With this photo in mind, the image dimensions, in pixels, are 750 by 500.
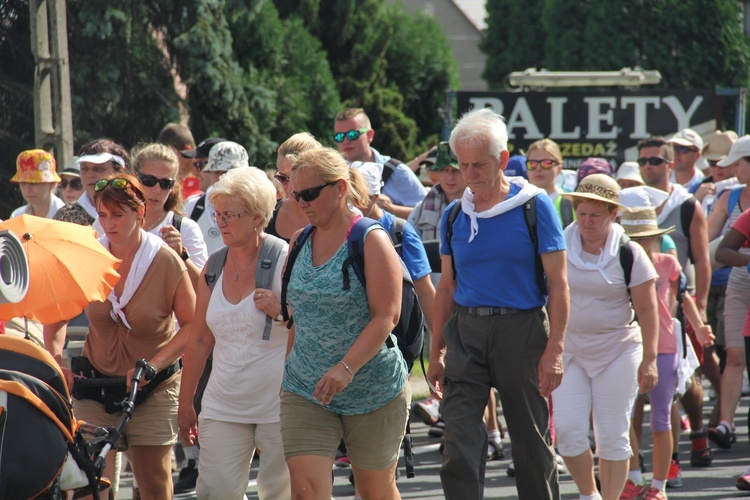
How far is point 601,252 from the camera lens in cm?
616

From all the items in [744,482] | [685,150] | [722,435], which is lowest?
[722,435]

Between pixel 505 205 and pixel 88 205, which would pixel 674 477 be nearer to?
pixel 505 205

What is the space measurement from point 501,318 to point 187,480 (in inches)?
119

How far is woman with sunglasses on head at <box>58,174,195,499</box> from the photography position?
539cm

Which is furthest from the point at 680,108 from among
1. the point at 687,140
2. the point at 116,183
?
the point at 116,183

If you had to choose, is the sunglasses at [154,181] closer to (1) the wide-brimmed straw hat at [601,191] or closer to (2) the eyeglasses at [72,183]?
(1) the wide-brimmed straw hat at [601,191]

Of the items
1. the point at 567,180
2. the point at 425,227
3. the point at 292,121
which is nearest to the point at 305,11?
the point at 292,121

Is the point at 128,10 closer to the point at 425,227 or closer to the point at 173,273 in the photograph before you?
the point at 425,227

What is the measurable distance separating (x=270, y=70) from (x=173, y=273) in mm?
15878

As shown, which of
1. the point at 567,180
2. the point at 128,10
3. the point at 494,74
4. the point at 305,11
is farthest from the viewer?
the point at 494,74

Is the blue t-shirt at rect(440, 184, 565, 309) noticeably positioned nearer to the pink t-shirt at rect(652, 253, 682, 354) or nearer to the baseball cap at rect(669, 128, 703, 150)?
the pink t-shirt at rect(652, 253, 682, 354)

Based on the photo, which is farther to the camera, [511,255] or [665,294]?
[665,294]

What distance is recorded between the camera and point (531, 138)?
562 inches

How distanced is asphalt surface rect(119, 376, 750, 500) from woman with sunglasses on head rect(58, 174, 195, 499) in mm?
2021
